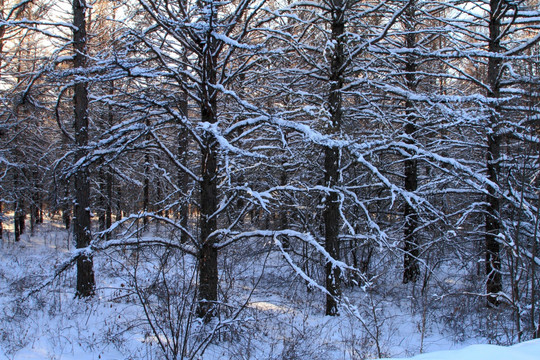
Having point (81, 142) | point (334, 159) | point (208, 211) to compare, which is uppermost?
point (81, 142)

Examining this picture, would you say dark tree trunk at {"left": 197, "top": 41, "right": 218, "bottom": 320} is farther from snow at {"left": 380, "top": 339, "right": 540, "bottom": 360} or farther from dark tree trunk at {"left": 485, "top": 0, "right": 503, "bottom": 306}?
dark tree trunk at {"left": 485, "top": 0, "right": 503, "bottom": 306}

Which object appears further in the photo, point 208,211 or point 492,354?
point 208,211

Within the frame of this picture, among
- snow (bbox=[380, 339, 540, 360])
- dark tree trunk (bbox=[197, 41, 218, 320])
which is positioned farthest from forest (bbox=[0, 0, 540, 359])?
snow (bbox=[380, 339, 540, 360])

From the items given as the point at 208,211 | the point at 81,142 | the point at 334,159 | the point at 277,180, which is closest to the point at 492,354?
the point at 208,211

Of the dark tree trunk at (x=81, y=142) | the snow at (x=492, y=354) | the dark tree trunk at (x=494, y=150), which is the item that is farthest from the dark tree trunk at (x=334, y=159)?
the dark tree trunk at (x=81, y=142)

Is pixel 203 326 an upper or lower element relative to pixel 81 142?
lower

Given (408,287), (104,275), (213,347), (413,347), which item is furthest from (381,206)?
(104,275)

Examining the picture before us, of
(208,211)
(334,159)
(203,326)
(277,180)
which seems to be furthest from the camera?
(277,180)

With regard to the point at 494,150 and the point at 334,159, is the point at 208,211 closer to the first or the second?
the point at 334,159

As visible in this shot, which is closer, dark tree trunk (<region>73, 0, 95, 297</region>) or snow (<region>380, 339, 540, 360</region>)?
snow (<region>380, 339, 540, 360</region>)

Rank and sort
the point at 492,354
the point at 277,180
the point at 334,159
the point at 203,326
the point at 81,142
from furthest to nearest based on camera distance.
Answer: the point at 277,180, the point at 81,142, the point at 334,159, the point at 203,326, the point at 492,354

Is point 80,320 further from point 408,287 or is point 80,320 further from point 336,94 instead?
point 408,287

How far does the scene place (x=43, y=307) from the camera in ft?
24.1

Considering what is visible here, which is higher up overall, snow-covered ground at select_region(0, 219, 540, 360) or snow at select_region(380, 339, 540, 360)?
snow at select_region(380, 339, 540, 360)
